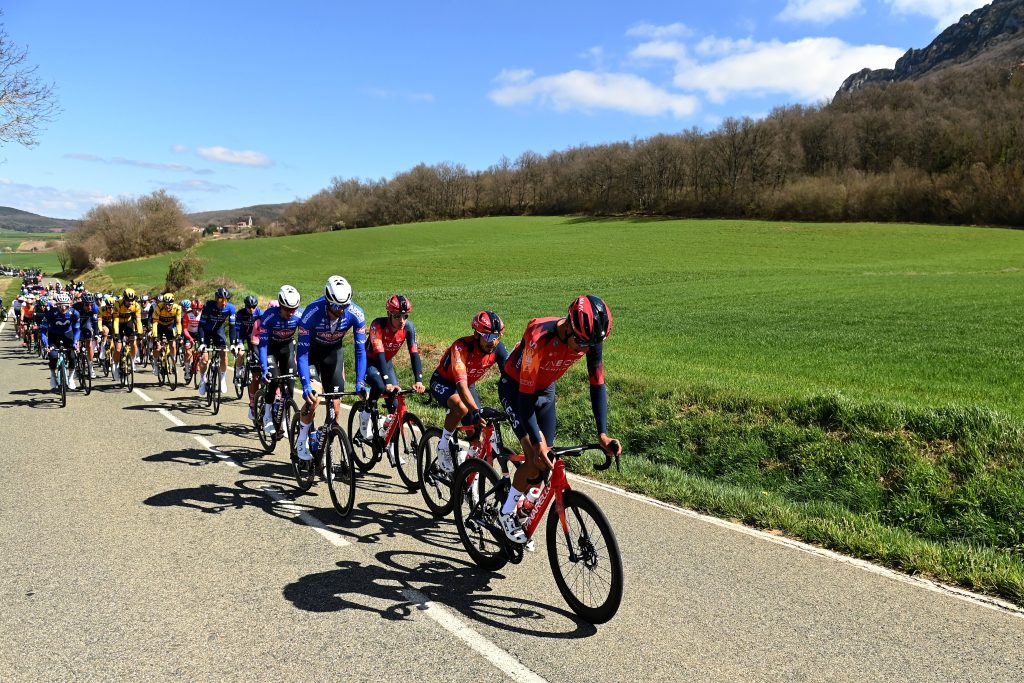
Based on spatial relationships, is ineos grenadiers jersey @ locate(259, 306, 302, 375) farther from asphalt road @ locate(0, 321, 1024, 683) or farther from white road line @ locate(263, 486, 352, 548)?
asphalt road @ locate(0, 321, 1024, 683)

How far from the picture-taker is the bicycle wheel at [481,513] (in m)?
5.27

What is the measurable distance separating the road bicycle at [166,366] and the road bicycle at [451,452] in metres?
10.6

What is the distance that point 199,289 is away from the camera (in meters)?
42.8

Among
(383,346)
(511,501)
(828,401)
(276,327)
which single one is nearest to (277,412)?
(276,327)

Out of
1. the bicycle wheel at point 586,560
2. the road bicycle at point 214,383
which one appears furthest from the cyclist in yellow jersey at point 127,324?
the bicycle wheel at point 586,560

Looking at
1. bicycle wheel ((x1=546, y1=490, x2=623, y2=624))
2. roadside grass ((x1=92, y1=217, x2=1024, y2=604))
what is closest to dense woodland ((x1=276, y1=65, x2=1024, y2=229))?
roadside grass ((x1=92, y1=217, x2=1024, y2=604))

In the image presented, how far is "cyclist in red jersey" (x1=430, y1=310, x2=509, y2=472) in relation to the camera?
20.0 ft

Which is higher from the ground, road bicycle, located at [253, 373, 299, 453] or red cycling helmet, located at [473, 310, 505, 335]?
red cycling helmet, located at [473, 310, 505, 335]

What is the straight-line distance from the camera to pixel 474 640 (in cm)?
419

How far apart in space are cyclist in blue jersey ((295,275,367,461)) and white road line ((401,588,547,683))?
2.53 meters

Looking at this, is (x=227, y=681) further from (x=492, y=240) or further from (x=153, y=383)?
(x=492, y=240)

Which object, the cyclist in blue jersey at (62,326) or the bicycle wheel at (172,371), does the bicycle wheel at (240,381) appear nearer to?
the bicycle wheel at (172,371)

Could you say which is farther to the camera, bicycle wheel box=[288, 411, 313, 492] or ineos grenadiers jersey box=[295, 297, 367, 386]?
bicycle wheel box=[288, 411, 313, 492]

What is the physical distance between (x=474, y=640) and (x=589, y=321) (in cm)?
220
